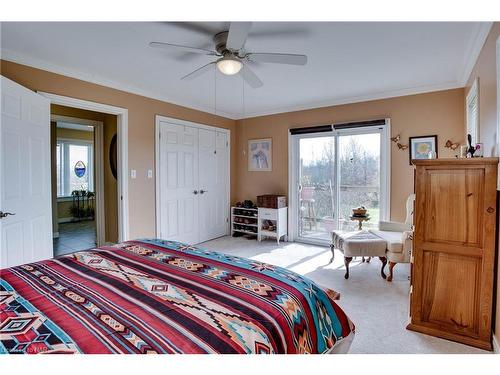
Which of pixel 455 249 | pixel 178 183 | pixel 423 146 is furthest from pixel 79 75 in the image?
pixel 423 146

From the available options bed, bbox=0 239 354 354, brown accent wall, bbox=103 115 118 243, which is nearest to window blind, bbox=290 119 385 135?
brown accent wall, bbox=103 115 118 243

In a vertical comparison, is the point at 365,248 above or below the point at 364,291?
above

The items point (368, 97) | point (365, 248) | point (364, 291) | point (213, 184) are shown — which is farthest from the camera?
point (213, 184)

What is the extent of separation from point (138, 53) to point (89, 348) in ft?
8.43

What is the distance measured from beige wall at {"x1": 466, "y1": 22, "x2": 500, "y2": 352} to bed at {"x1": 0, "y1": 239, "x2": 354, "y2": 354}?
1507 mm

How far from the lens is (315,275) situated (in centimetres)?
328

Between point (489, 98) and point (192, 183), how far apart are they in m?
3.77

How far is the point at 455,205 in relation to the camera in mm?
1985

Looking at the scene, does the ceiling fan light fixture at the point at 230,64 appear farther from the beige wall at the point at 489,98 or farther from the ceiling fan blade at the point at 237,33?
the beige wall at the point at 489,98

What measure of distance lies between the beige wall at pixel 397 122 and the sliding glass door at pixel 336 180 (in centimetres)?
16

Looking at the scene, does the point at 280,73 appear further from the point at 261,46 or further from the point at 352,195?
the point at 352,195

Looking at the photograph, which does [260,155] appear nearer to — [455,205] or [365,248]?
[365,248]

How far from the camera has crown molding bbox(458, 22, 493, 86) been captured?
2140 millimetres

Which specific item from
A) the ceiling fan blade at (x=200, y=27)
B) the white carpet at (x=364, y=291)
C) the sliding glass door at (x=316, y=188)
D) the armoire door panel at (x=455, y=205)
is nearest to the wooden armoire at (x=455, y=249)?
the armoire door panel at (x=455, y=205)
